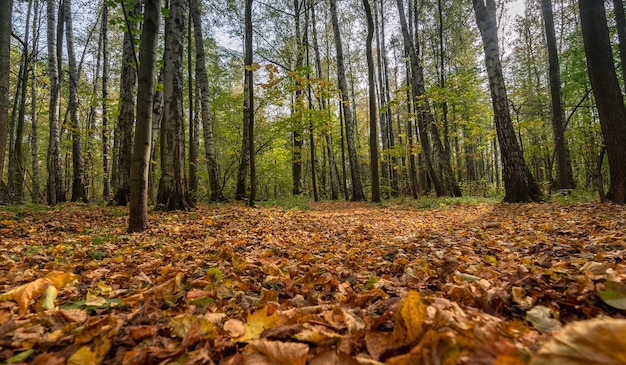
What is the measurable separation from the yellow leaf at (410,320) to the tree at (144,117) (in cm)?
414

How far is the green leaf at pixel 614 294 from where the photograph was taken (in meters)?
1.13

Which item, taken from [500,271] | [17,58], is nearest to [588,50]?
[500,271]

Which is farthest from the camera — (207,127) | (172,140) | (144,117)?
(207,127)

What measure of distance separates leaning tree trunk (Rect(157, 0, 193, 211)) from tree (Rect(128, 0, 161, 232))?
243cm

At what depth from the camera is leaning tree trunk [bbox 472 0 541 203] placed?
7184 mm

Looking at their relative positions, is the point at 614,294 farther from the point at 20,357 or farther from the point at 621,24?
the point at 621,24

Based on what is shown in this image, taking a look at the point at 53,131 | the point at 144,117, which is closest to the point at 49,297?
the point at 144,117

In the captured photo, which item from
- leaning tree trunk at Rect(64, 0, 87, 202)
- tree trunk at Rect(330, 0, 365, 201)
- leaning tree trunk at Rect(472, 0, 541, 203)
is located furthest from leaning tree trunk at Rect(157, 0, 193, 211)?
leaning tree trunk at Rect(472, 0, 541, 203)

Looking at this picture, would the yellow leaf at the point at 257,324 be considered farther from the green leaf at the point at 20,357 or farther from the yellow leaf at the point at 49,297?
the yellow leaf at the point at 49,297

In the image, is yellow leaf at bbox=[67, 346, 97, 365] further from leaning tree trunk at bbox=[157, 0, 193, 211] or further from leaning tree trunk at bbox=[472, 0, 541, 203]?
leaning tree trunk at bbox=[472, 0, 541, 203]

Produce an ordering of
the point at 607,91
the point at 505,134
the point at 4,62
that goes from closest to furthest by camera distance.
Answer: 1. the point at 4,62
2. the point at 607,91
3. the point at 505,134

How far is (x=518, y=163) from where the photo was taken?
7.15 meters

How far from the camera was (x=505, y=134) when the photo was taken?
7.34 metres

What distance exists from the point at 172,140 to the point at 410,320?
683cm
